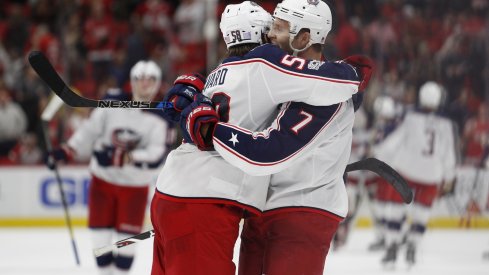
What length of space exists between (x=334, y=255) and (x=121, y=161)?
107 inches

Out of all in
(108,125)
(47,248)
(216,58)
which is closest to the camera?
(108,125)

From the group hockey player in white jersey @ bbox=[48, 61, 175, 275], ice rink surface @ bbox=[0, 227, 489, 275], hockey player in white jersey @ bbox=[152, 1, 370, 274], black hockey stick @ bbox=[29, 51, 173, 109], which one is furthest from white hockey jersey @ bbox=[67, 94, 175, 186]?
hockey player in white jersey @ bbox=[152, 1, 370, 274]

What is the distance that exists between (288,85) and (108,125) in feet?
9.87

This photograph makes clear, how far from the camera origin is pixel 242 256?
2.99 meters

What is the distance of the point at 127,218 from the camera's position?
5.29 m

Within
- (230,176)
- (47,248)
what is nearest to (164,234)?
(230,176)

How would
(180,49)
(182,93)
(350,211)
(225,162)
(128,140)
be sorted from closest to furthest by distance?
(225,162) → (182,93) → (128,140) → (350,211) → (180,49)

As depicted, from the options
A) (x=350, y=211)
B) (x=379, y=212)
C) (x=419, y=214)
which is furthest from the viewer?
(x=350, y=211)

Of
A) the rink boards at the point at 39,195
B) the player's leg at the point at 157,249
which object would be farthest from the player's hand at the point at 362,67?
the rink boards at the point at 39,195

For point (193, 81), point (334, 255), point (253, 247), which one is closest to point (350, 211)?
point (334, 255)

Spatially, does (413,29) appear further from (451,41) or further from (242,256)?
(242,256)

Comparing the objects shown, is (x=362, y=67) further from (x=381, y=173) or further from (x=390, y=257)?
(x=390, y=257)

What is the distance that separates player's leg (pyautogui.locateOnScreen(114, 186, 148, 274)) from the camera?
5.20m

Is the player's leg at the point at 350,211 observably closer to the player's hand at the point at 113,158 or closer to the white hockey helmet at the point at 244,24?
the player's hand at the point at 113,158
